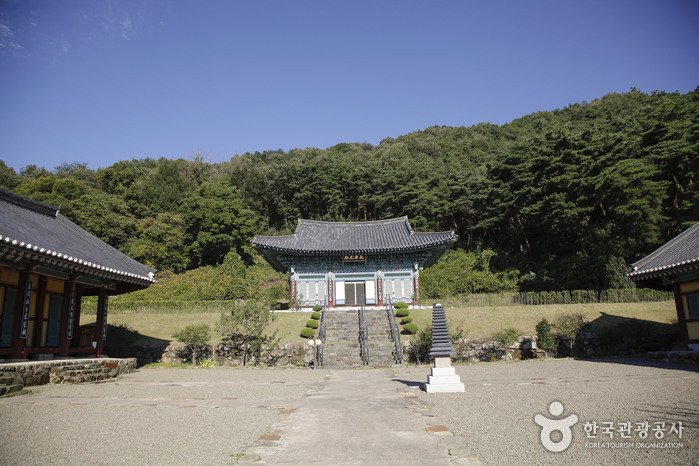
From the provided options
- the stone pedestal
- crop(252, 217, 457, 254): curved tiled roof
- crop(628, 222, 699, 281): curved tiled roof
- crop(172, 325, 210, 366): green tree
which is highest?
crop(252, 217, 457, 254): curved tiled roof

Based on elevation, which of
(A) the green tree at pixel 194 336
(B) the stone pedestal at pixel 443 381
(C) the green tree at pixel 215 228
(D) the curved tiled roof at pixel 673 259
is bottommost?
(B) the stone pedestal at pixel 443 381

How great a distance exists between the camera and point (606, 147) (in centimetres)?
3325

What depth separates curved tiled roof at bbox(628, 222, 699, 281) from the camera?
1372 centimetres

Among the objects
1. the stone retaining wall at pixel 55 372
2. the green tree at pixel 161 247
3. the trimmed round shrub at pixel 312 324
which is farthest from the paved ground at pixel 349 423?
the green tree at pixel 161 247

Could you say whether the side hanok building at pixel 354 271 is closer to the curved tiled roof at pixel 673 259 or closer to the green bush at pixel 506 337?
the green bush at pixel 506 337

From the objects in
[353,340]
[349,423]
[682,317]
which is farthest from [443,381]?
[682,317]

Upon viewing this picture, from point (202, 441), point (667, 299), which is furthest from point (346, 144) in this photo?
point (202, 441)

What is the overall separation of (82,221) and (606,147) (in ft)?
157

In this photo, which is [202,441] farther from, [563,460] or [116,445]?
[563,460]

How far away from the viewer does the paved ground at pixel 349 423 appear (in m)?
4.67

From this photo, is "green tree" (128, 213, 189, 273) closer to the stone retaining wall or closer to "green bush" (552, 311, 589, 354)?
the stone retaining wall

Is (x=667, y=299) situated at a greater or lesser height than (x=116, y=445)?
greater

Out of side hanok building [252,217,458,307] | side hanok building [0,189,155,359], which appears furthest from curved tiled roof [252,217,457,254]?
side hanok building [0,189,155,359]

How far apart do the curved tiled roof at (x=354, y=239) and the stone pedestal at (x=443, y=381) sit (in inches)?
609
